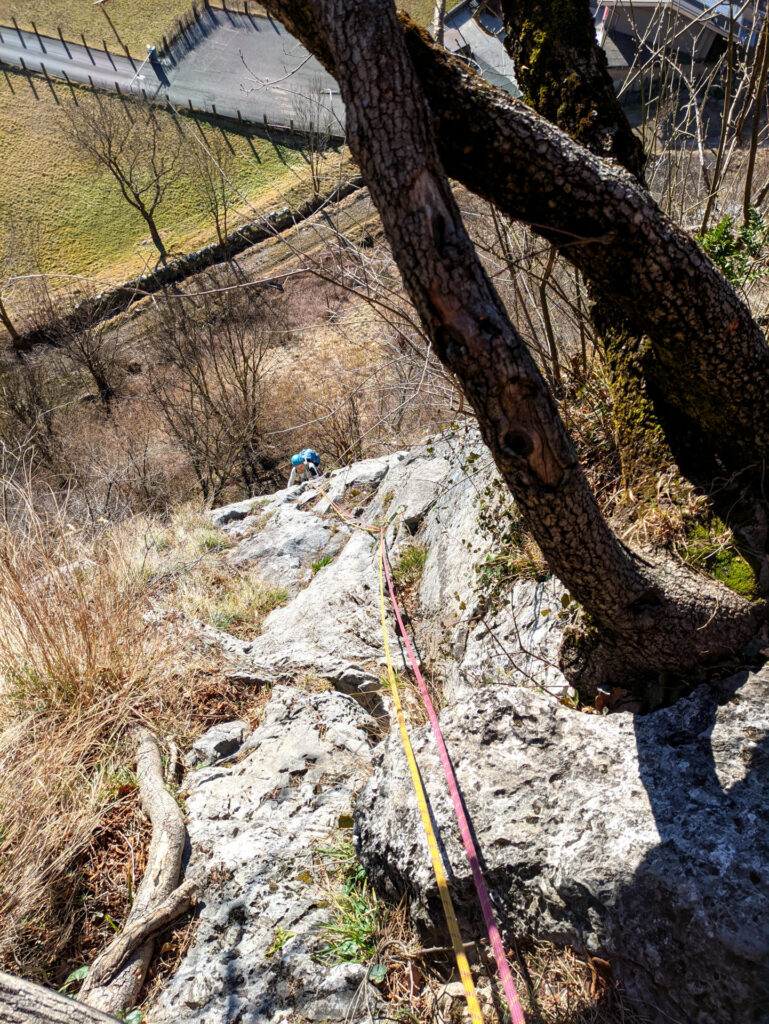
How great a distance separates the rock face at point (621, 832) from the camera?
1761 mm

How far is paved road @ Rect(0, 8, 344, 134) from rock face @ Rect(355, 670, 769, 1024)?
35807 millimetres

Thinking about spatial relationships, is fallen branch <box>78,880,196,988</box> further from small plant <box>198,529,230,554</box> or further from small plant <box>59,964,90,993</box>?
small plant <box>198,529,230,554</box>

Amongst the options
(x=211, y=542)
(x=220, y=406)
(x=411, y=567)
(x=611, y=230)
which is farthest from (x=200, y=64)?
(x=611, y=230)

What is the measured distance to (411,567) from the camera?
536 centimetres

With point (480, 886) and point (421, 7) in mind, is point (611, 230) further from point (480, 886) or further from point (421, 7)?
point (421, 7)

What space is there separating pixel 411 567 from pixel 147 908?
3294 millimetres

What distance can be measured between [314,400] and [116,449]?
4.97m

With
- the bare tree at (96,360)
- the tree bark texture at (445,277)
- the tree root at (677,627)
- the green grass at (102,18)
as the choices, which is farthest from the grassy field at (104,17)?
the tree root at (677,627)

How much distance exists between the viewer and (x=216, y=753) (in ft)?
11.0

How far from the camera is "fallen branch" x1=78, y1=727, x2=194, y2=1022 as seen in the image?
2.28 metres

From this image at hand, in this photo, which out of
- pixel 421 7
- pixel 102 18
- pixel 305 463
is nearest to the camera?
→ pixel 305 463

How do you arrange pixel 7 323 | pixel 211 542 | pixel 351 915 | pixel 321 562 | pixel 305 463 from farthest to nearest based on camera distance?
pixel 7 323 < pixel 305 463 < pixel 211 542 < pixel 321 562 < pixel 351 915

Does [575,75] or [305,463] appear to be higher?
[305,463]

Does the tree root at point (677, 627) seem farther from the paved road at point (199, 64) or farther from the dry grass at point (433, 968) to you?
the paved road at point (199, 64)
